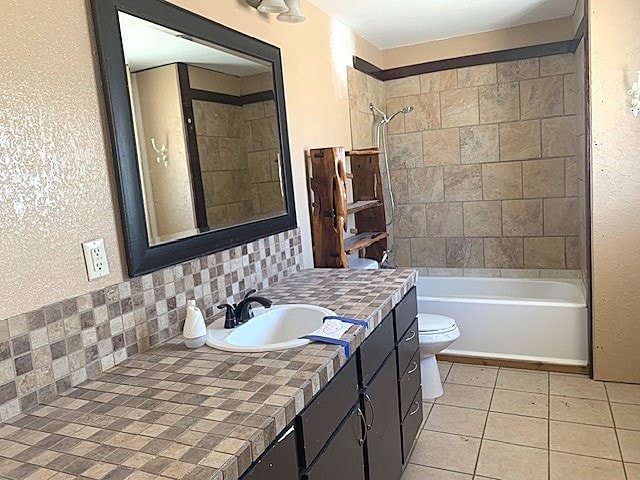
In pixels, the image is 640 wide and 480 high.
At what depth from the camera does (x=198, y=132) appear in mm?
1872

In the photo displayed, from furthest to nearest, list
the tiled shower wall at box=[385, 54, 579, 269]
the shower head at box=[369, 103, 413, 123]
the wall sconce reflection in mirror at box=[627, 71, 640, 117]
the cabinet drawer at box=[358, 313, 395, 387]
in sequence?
the shower head at box=[369, 103, 413, 123] → the tiled shower wall at box=[385, 54, 579, 269] → the wall sconce reflection in mirror at box=[627, 71, 640, 117] → the cabinet drawer at box=[358, 313, 395, 387]

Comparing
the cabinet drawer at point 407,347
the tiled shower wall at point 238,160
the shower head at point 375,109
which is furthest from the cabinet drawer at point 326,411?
the shower head at point 375,109

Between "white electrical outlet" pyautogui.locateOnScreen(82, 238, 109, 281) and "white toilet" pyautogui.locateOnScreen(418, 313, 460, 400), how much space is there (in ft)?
6.07

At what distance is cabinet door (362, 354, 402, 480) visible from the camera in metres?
1.67

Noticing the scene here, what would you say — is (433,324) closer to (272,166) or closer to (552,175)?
(272,166)

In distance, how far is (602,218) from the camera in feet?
8.95

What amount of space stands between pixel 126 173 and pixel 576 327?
107 inches

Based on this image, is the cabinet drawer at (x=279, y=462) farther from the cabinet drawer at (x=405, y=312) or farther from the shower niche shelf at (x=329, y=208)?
the shower niche shelf at (x=329, y=208)

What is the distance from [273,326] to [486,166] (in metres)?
2.56

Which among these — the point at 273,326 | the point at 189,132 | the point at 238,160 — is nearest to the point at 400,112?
the point at 238,160

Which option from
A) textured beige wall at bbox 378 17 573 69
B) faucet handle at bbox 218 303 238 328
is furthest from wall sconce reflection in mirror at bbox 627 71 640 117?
faucet handle at bbox 218 303 238 328

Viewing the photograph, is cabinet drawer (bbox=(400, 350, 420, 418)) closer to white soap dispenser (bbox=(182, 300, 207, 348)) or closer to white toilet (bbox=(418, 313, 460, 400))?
white toilet (bbox=(418, 313, 460, 400))

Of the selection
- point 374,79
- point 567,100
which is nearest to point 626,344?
point 567,100

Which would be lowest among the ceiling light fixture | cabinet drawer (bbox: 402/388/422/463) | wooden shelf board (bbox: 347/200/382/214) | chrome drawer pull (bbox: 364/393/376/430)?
cabinet drawer (bbox: 402/388/422/463)
